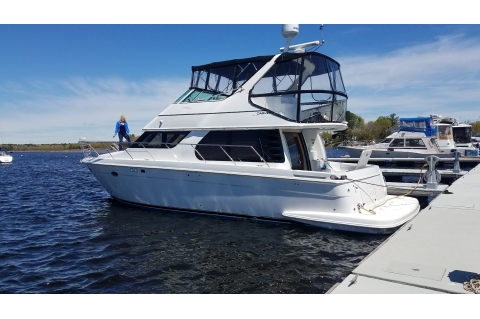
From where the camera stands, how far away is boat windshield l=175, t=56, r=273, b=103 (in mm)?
9336

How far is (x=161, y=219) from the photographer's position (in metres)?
8.98

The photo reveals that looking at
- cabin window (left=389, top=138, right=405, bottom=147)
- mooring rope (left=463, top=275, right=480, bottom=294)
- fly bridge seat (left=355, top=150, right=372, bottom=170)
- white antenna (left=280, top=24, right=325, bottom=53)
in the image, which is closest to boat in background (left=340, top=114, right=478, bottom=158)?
cabin window (left=389, top=138, right=405, bottom=147)

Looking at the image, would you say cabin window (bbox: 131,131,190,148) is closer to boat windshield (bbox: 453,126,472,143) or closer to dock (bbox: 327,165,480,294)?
dock (bbox: 327,165,480,294)

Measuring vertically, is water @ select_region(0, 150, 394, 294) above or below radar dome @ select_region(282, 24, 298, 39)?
below

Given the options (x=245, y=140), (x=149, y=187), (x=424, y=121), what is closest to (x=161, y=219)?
(x=149, y=187)

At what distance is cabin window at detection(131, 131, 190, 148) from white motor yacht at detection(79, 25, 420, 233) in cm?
3

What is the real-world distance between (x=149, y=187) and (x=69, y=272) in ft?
12.6

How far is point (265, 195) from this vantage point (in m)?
8.28

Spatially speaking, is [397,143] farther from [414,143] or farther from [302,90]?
[302,90]

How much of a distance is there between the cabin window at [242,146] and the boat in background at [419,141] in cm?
1623

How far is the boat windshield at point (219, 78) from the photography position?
368 inches

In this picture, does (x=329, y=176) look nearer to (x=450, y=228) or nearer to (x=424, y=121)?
(x=450, y=228)

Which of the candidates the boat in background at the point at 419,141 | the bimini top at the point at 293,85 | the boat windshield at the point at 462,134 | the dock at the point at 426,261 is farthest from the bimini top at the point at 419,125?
the dock at the point at 426,261

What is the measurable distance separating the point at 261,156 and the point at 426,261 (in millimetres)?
4885
